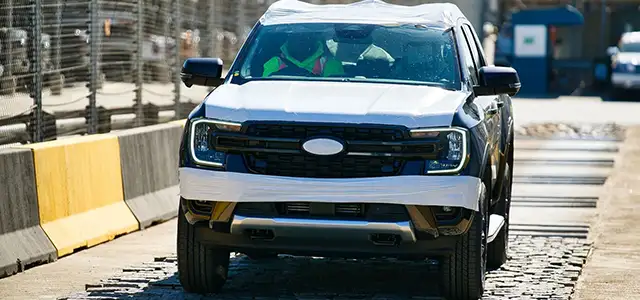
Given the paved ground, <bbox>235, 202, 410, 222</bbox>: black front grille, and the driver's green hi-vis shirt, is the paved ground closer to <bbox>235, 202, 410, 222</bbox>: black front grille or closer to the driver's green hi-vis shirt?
<bbox>235, 202, 410, 222</bbox>: black front grille

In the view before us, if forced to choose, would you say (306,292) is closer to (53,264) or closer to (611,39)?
(53,264)

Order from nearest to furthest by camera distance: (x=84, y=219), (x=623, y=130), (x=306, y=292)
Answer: (x=306, y=292) < (x=84, y=219) < (x=623, y=130)

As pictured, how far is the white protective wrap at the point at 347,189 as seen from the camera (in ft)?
27.6

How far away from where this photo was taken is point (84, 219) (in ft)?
38.1

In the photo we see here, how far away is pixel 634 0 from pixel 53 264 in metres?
42.6

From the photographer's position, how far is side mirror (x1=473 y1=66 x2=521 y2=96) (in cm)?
959

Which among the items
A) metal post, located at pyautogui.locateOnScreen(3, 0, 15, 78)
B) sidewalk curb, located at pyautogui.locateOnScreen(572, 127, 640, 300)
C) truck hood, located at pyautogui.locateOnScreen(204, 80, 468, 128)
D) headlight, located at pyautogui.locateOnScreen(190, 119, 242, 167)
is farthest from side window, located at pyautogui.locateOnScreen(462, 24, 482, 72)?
metal post, located at pyautogui.locateOnScreen(3, 0, 15, 78)

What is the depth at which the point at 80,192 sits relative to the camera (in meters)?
11.7

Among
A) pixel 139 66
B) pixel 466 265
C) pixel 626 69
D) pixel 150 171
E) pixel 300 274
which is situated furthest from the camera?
pixel 626 69

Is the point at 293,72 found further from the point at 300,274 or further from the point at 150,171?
the point at 150,171

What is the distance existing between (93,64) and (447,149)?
625 cm

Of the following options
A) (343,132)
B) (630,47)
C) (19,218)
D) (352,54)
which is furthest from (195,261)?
(630,47)

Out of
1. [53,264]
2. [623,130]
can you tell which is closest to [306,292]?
[53,264]

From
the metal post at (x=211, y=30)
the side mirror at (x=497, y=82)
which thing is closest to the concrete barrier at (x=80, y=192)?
the side mirror at (x=497, y=82)
